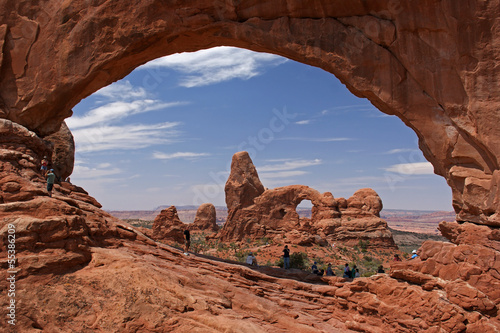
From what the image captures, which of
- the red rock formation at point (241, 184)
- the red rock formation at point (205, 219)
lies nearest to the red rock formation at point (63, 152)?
the red rock formation at point (241, 184)

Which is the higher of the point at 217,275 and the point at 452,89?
the point at 452,89

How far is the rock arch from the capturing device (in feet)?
28.5

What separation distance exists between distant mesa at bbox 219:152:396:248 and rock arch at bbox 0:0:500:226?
78.2 ft

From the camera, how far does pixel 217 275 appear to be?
920 cm

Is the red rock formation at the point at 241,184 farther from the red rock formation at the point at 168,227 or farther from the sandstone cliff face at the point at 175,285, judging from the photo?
the sandstone cliff face at the point at 175,285

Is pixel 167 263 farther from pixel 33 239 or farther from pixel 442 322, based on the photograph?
pixel 442 322

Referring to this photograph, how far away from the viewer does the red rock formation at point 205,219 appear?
50812 millimetres

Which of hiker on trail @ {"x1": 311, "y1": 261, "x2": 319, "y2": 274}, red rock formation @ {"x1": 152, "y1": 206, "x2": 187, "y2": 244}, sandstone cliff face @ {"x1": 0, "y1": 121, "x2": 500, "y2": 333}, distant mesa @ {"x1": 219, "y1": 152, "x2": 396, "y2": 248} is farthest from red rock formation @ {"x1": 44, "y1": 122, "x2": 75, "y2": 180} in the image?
distant mesa @ {"x1": 219, "y1": 152, "x2": 396, "y2": 248}

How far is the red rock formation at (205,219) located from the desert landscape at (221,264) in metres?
39.1

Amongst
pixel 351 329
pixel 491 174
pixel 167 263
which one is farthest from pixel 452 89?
pixel 167 263

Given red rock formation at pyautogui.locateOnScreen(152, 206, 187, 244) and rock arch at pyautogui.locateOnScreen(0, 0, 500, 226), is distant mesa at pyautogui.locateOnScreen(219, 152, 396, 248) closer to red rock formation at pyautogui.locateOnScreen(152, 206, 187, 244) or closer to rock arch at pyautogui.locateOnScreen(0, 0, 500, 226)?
red rock formation at pyautogui.locateOnScreen(152, 206, 187, 244)

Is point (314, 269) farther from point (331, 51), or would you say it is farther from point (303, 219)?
point (303, 219)

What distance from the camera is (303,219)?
35406 mm

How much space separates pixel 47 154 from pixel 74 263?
17.0 feet
